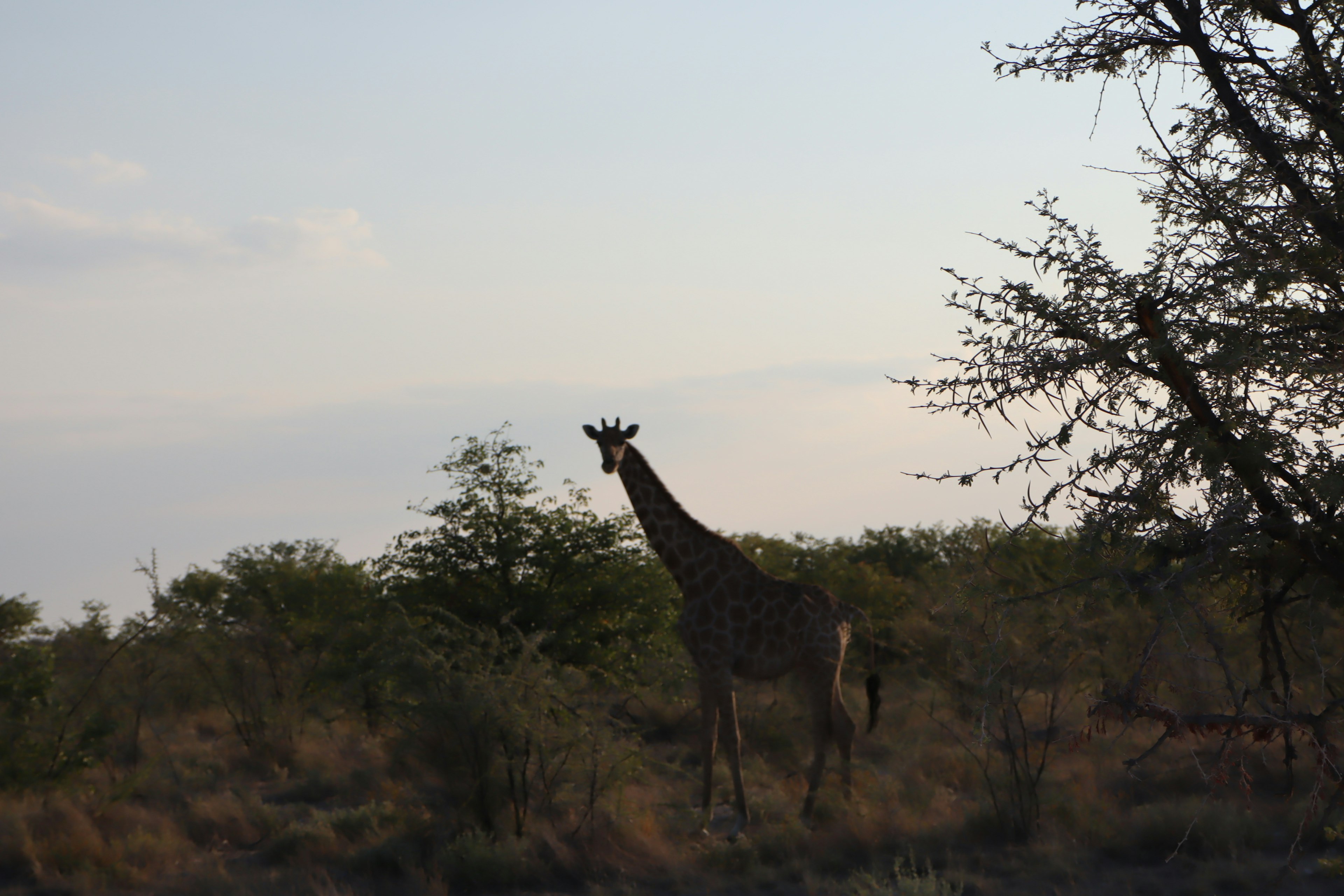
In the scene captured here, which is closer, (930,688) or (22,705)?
(22,705)

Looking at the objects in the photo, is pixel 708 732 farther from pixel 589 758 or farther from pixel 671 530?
pixel 671 530

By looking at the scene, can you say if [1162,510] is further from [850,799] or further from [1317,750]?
[850,799]

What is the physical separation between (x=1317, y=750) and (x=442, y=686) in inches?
297

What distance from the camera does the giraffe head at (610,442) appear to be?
11.3m

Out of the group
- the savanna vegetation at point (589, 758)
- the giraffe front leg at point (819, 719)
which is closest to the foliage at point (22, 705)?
the savanna vegetation at point (589, 758)

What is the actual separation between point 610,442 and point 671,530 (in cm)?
119

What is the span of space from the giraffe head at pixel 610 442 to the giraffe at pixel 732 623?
10 mm

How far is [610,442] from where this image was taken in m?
11.5

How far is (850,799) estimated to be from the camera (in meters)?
11.2

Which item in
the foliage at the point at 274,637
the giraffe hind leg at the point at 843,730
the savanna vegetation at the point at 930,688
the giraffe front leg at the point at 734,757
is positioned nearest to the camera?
the savanna vegetation at the point at 930,688

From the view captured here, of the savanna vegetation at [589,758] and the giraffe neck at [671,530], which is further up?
the giraffe neck at [671,530]

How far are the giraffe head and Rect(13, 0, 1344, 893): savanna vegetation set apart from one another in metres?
2.01

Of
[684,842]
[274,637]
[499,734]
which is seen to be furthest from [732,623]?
[274,637]

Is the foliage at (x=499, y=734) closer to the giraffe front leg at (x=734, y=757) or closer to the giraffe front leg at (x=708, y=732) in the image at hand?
the giraffe front leg at (x=708, y=732)
